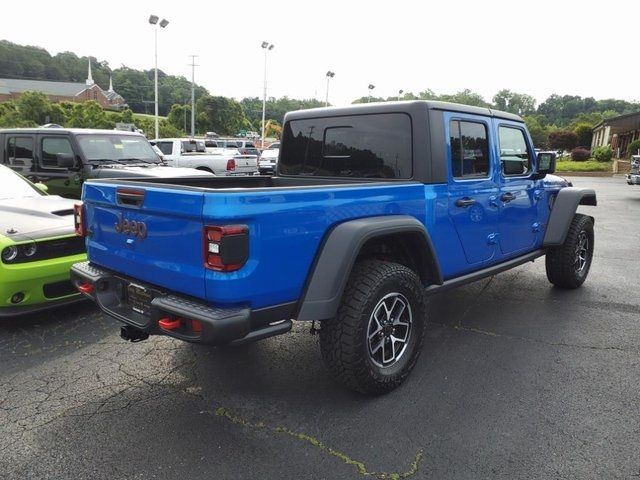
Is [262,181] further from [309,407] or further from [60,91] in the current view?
[60,91]

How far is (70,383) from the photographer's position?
11.0 ft

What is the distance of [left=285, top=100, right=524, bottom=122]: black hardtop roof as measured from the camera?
3.63 meters

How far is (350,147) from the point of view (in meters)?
4.05

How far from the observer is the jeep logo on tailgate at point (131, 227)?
286cm

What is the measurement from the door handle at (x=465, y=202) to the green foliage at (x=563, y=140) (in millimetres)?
56389

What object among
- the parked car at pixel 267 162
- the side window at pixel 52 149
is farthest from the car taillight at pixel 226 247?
the parked car at pixel 267 162

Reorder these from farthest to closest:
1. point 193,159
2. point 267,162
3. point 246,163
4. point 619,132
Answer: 1. point 619,132
2. point 267,162
3. point 246,163
4. point 193,159

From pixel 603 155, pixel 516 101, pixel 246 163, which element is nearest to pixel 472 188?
pixel 246 163

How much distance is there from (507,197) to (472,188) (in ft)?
2.06

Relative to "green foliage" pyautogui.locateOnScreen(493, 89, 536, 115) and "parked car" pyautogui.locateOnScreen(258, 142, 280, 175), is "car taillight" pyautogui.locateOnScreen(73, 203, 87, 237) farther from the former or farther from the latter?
"green foliage" pyautogui.locateOnScreen(493, 89, 536, 115)

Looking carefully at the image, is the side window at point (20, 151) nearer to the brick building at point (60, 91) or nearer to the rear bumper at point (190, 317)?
the rear bumper at point (190, 317)

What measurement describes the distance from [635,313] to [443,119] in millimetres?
3056

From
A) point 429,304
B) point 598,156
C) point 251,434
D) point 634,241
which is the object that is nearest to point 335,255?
point 251,434

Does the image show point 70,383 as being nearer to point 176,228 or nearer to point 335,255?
point 176,228
